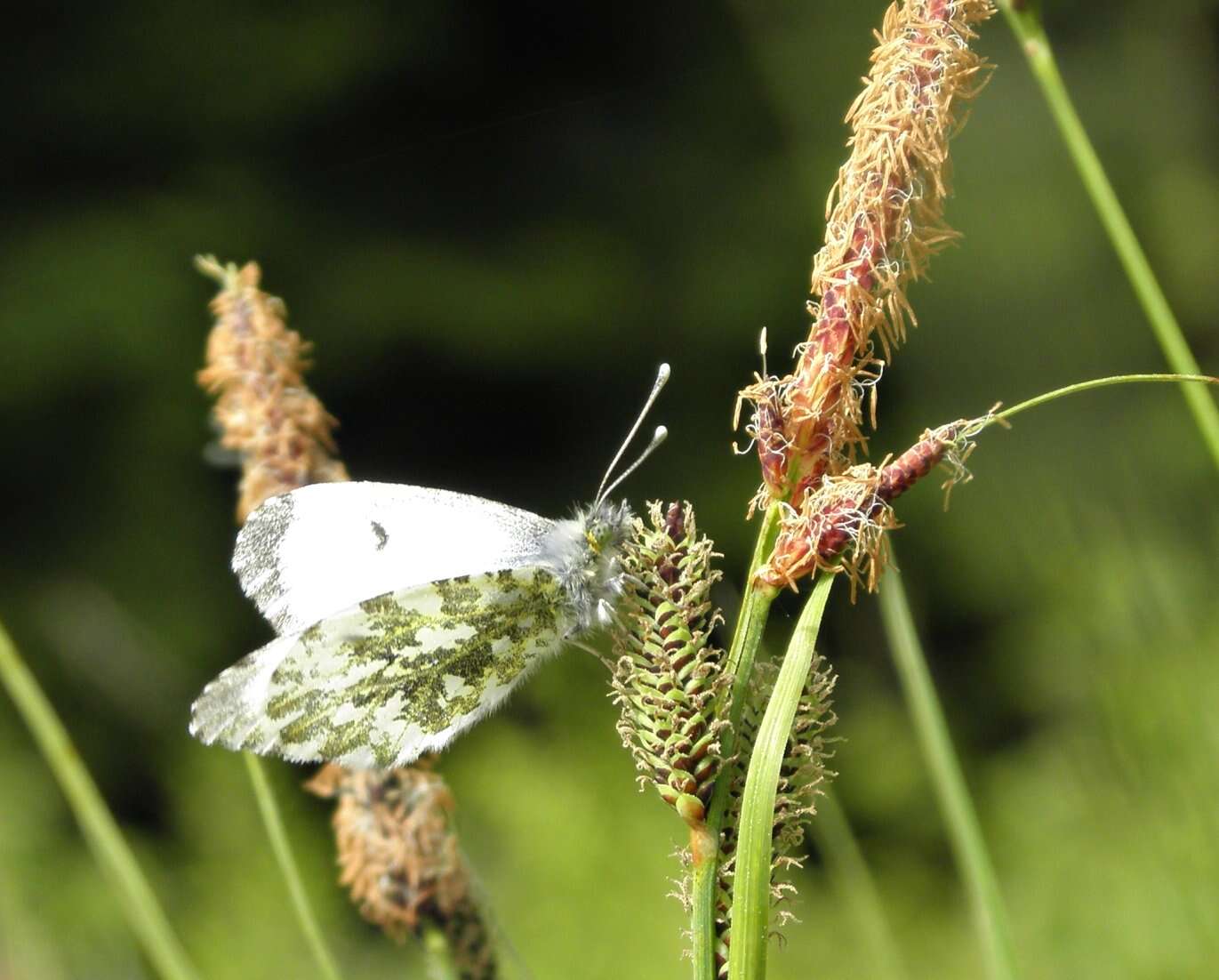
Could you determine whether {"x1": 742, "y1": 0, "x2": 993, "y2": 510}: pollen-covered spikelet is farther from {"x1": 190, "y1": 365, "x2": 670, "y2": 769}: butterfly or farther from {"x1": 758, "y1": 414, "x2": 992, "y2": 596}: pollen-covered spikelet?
{"x1": 190, "y1": 365, "x2": 670, "y2": 769}: butterfly

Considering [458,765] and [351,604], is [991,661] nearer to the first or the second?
[458,765]

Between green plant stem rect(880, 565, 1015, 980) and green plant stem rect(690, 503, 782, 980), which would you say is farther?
green plant stem rect(880, 565, 1015, 980)

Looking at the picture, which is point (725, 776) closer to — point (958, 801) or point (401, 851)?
point (958, 801)

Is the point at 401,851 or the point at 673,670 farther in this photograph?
the point at 401,851

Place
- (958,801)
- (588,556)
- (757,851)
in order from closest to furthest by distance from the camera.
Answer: (757,851)
(958,801)
(588,556)

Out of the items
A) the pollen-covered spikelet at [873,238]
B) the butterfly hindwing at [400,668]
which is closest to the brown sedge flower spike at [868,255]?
the pollen-covered spikelet at [873,238]

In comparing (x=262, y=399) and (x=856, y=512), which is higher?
(x=262, y=399)

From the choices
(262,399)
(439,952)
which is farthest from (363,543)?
(439,952)

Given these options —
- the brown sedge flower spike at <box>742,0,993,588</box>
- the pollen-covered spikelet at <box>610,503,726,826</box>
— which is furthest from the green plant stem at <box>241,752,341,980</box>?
the brown sedge flower spike at <box>742,0,993,588</box>

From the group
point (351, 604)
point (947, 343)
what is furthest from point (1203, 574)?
point (947, 343)
